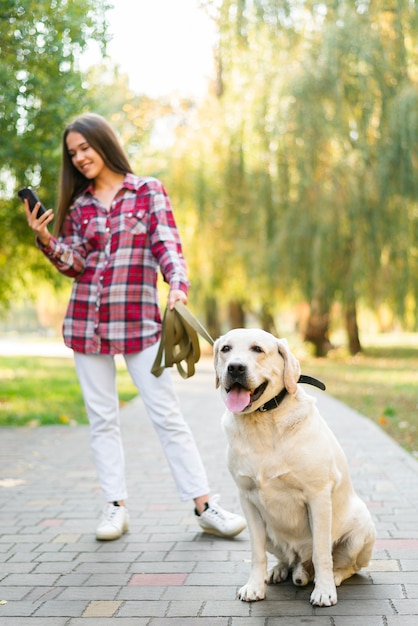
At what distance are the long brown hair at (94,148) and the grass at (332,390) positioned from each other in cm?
415

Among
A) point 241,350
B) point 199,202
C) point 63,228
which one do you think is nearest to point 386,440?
point 63,228

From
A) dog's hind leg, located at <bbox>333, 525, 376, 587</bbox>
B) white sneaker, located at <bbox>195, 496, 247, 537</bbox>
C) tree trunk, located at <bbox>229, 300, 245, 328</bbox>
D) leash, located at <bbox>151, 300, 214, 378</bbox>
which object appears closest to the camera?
dog's hind leg, located at <bbox>333, 525, 376, 587</bbox>

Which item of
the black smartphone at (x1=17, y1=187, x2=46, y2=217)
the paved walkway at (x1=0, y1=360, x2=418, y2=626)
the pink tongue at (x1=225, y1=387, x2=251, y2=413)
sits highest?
the black smartphone at (x1=17, y1=187, x2=46, y2=217)

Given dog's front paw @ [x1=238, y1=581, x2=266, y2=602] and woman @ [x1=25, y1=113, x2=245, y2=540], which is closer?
dog's front paw @ [x1=238, y1=581, x2=266, y2=602]

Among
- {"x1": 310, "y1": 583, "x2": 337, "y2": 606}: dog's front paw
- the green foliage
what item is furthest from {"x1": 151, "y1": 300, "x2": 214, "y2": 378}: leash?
the green foliage

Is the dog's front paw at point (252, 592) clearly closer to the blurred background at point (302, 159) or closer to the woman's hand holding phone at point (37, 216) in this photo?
the woman's hand holding phone at point (37, 216)

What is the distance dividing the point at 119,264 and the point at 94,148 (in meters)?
0.71

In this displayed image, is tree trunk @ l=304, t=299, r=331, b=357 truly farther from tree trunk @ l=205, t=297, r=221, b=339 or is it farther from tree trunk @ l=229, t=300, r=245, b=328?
tree trunk @ l=205, t=297, r=221, b=339

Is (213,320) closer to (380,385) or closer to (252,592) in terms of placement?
(380,385)

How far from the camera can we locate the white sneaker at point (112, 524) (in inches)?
179

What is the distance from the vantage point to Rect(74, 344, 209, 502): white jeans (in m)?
4.64

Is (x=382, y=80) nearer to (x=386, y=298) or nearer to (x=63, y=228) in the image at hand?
(x=386, y=298)

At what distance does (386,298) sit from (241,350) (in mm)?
14126

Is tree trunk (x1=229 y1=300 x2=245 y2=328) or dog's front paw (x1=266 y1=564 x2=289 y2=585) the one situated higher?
dog's front paw (x1=266 y1=564 x2=289 y2=585)
